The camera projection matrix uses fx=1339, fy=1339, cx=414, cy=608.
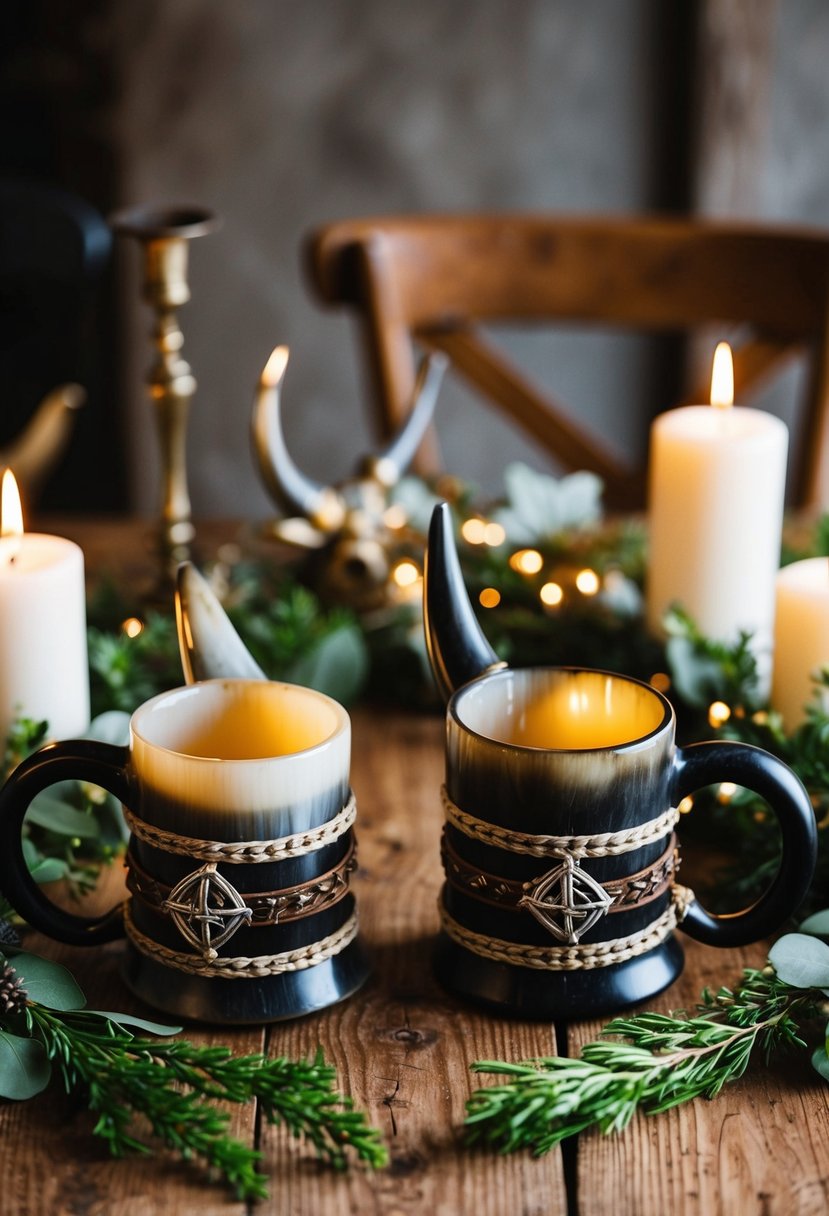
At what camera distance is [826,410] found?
4.47 feet

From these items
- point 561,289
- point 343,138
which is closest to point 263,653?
point 561,289

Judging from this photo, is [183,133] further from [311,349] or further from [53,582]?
[53,582]

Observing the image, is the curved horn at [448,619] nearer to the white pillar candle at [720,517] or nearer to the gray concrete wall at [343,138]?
the white pillar candle at [720,517]

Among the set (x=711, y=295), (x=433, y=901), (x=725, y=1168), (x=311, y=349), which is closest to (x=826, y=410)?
(x=711, y=295)

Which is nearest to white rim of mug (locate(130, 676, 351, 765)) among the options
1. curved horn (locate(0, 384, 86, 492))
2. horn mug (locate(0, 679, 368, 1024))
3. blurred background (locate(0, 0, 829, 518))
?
horn mug (locate(0, 679, 368, 1024))

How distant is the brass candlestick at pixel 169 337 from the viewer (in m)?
0.86

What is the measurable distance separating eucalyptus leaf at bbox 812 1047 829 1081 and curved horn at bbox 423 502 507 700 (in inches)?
8.5

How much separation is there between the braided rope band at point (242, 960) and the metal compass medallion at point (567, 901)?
89mm

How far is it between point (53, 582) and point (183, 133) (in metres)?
1.71

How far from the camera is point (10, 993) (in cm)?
54

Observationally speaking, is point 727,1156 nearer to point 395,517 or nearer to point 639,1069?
point 639,1069

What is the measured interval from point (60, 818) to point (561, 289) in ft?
3.40

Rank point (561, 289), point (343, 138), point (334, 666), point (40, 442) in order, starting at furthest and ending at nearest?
point (343, 138), point (561, 289), point (40, 442), point (334, 666)

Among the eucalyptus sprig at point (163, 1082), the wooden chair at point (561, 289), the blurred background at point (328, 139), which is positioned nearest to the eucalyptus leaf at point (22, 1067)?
the eucalyptus sprig at point (163, 1082)
